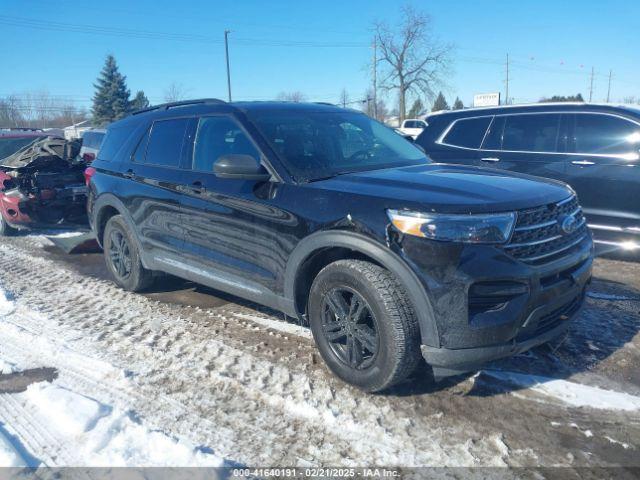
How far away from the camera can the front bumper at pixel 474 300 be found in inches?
107

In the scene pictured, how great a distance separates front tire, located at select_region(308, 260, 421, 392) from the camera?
9.54 ft

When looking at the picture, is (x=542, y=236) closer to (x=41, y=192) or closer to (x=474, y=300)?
(x=474, y=300)

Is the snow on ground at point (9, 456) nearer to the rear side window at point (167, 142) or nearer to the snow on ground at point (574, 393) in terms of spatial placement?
the rear side window at point (167, 142)

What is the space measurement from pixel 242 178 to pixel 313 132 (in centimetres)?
81

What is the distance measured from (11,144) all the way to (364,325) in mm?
9591

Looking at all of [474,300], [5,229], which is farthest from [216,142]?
[5,229]

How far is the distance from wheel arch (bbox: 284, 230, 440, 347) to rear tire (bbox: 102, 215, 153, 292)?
2270 millimetres

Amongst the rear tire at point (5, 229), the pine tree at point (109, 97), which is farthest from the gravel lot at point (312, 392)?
the pine tree at point (109, 97)

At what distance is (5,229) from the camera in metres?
8.73

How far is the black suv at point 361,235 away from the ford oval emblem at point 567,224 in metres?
0.01

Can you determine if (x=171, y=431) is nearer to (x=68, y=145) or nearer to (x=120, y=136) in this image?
(x=120, y=136)

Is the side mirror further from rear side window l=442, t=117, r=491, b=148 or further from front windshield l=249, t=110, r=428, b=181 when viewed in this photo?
rear side window l=442, t=117, r=491, b=148

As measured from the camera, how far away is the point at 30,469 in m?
2.55

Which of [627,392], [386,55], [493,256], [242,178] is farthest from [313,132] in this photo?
[386,55]
